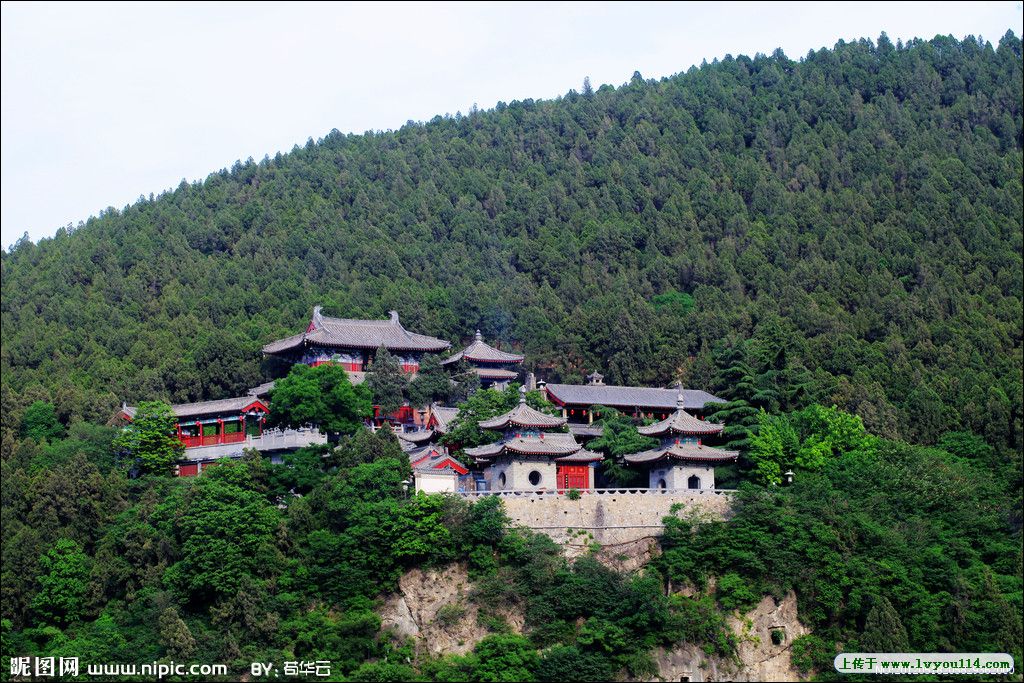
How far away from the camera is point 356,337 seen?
180 ft

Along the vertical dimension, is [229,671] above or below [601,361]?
below

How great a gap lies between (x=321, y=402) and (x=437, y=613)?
997 centimetres

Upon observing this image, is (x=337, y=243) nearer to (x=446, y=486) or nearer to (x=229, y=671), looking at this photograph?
(x=446, y=486)

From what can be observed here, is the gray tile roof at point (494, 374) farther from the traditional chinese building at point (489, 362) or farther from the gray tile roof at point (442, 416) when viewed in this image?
the gray tile roof at point (442, 416)

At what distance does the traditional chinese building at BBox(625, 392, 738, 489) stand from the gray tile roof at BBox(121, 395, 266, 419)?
502 inches

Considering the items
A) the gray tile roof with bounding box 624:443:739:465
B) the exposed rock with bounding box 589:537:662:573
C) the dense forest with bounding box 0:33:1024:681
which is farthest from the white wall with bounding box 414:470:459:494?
the gray tile roof with bounding box 624:443:739:465

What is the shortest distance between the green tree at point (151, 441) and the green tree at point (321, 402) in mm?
3355

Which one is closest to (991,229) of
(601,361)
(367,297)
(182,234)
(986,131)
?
(986,131)

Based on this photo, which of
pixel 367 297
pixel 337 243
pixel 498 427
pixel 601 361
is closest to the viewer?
pixel 498 427

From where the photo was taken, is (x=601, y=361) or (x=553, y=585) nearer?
(x=553, y=585)

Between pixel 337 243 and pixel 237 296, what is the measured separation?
8.19 m

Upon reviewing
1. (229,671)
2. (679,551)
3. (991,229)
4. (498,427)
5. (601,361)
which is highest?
(991,229)

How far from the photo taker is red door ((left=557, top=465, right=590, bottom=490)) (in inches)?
1700

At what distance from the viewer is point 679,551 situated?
131 ft
